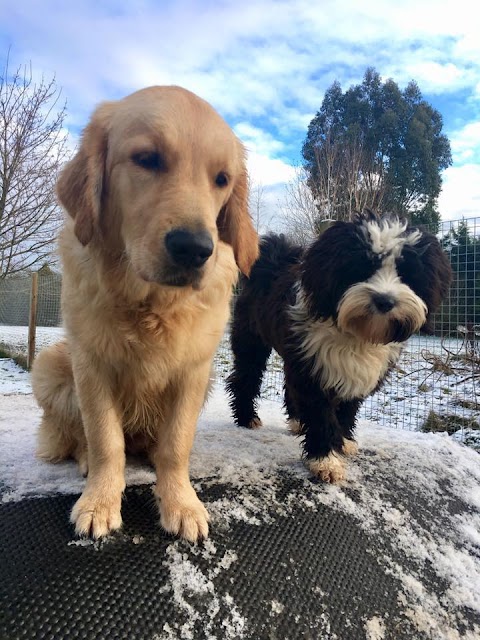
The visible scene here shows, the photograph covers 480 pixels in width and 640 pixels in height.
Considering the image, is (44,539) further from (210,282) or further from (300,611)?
(210,282)

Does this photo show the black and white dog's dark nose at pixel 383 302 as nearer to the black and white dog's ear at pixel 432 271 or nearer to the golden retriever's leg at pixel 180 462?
the black and white dog's ear at pixel 432 271

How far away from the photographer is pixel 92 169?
1.90m

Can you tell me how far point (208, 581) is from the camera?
1.56m

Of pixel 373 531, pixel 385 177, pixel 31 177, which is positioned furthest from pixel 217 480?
pixel 385 177

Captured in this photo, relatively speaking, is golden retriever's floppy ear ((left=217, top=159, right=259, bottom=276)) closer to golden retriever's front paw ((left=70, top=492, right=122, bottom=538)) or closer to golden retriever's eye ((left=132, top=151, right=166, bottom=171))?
golden retriever's eye ((left=132, top=151, right=166, bottom=171))

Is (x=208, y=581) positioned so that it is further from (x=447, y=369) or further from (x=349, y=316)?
(x=447, y=369)

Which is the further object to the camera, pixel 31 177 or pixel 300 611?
pixel 31 177

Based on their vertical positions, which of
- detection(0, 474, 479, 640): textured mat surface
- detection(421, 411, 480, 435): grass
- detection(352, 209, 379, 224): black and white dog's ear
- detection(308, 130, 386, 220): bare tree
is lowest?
detection(421, 411, 480, 435): grass

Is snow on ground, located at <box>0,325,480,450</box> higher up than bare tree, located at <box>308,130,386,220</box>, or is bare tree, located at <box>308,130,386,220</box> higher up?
bare tree, located at <box>308,130,386,220</box>

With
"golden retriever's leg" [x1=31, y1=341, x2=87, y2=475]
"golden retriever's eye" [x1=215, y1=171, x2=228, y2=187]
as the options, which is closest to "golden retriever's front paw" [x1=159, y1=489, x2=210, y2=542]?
"golden retriever's leg" [x1=31, y1=341, x2=87, y2=475]

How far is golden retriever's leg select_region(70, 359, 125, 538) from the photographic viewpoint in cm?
177

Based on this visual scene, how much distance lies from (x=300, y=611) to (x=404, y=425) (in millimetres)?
4405

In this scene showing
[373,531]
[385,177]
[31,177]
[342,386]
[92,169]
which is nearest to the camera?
[92,169]

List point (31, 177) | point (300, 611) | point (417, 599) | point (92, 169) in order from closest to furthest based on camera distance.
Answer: point (300, 611) → point (417, 599) → point (92, 169) → point (31, 177)
